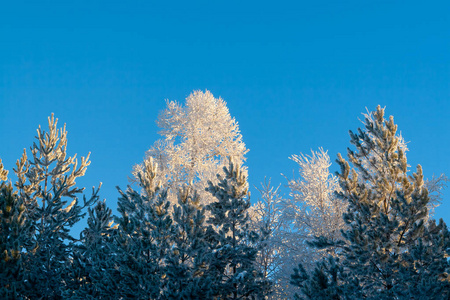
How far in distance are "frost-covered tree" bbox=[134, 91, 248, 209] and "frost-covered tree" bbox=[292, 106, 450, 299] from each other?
294 inches

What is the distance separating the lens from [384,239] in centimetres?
958

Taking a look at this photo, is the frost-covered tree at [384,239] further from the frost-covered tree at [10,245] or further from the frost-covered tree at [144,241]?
the frost-covered tree at [10,245]

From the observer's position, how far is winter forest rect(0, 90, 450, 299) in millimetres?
9367

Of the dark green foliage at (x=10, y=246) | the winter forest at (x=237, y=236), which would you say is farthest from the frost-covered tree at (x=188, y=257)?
the dark green foliage at (x=10, y=246)

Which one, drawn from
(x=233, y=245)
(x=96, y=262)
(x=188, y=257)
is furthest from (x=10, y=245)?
(x=233, y=245)

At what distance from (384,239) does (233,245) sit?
170 inches

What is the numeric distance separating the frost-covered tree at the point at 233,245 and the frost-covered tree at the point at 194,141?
183 inches

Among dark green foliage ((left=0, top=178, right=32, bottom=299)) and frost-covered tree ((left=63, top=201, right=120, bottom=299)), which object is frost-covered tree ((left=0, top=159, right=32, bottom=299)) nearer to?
dark green foliage ((left=0, top=178, right=32, bottom=299))

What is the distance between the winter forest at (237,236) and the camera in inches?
369

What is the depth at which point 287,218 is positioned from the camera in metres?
13.8

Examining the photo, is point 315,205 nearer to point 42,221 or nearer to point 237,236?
point 237,236

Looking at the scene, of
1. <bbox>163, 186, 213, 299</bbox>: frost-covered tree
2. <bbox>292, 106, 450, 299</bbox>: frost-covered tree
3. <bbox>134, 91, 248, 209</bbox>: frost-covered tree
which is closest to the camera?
<bbox>292, 106, 450, 299</bbox>: frost-covered tree

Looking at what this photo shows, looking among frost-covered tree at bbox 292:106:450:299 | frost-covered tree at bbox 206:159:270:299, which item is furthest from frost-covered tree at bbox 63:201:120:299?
frost-covered tree at bbox 292:106:450:299

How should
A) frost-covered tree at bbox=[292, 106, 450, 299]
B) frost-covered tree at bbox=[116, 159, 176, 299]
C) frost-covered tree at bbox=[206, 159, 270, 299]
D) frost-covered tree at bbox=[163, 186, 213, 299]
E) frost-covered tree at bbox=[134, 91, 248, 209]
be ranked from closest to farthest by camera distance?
frost-covered tree at bbox=[292, 106, 450, 299], frost-covered tree at bbox=[163, 186, 213, 299], frost-covered tree at bbox=[116, 159, 176, 299], frost-covered tree at bbox=[206, 159, 270, 299], frost-covered tree at bbox=[134, 91, 248, 209]
